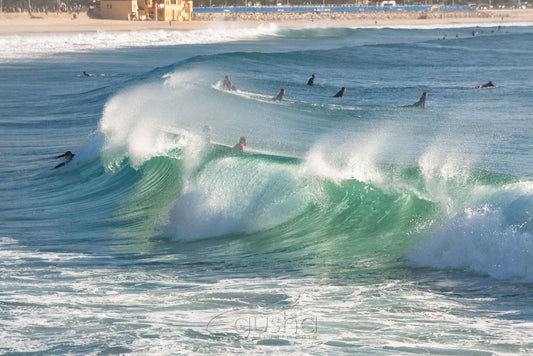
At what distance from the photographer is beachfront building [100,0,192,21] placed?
393 ft

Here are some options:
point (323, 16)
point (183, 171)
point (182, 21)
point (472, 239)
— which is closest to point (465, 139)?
point (183, 171)

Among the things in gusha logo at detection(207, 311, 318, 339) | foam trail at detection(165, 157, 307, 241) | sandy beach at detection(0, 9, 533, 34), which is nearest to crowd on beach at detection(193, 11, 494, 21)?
sandy beach at detection(0, 9, 533, 34)

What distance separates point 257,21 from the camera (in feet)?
442

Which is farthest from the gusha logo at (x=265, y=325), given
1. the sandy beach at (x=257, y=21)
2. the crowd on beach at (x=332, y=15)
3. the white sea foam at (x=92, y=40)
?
the crowd on beach at (x=332, y=15)

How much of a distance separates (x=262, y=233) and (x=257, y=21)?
126 meters

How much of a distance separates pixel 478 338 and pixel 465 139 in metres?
13.6

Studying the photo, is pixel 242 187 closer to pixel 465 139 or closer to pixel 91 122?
pixel 465 139

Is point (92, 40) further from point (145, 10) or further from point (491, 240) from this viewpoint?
point (491, 240)

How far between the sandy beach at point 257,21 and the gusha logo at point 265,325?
88001 mm

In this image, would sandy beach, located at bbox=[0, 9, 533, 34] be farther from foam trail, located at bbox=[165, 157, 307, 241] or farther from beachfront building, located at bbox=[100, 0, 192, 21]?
foam trail, located at bbox=[165, 157, 307, 241]

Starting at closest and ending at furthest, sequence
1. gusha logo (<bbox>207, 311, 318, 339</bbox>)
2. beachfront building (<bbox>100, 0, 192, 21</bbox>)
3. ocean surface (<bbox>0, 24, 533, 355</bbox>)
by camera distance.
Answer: gusha logo (<bbox>207, 311, 318, 339</bbox>) < ocean surface (<bbox>0, 24, 533, 355</bbox>) < beachfront building (<bbox>100, 0, 192, 21</bbox>)

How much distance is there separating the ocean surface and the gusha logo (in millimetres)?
29

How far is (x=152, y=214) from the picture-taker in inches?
521

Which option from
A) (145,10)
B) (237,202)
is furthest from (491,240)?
(145,10)
